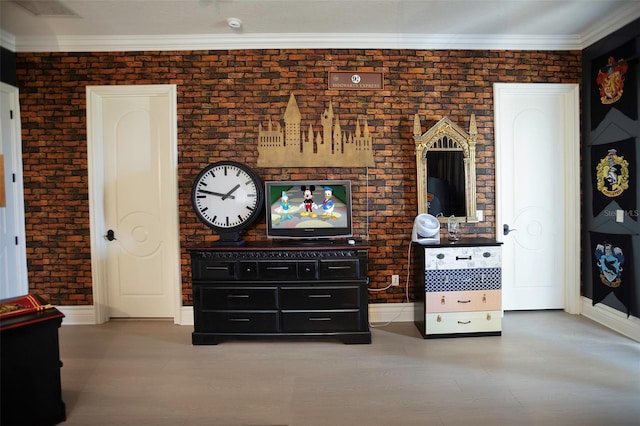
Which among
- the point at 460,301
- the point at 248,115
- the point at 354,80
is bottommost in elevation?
the point at 460,301

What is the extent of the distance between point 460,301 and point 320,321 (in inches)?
53.2

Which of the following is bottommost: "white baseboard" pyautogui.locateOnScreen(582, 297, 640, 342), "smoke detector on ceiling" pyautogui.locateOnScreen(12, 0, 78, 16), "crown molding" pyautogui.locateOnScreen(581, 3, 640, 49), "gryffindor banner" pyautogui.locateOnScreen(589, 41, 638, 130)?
"white baseboard" pyautogui.locateOnScreen(582, 297, 640, 342)

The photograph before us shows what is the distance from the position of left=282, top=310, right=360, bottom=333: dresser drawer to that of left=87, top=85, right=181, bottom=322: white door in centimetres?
139

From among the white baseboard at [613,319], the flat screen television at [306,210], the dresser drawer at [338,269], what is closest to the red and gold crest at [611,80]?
the white baseboard at [613,319]

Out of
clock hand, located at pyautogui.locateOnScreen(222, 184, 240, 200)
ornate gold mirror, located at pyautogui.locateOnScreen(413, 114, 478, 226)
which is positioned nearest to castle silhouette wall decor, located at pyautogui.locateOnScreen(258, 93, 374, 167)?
clock hand, located at pyautogui.locateOnScreen(222, 184, 240, 200)

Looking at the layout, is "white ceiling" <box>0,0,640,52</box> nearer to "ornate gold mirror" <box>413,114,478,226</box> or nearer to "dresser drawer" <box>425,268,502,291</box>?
"ornate gold mirror" <box>413,114,478,226</box>

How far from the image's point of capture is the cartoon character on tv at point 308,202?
369cm

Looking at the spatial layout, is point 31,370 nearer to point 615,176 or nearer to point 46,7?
point 46,7

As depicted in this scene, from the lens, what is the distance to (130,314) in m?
4.05

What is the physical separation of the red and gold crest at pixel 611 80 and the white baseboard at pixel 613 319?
2093 millimetres

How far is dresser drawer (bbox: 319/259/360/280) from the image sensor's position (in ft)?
10.9

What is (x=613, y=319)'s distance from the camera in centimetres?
359

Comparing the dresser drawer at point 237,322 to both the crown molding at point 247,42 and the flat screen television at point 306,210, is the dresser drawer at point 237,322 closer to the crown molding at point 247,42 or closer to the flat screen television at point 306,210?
the flat screen television at point 306,210

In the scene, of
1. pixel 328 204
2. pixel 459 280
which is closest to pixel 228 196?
pixel 328 204
